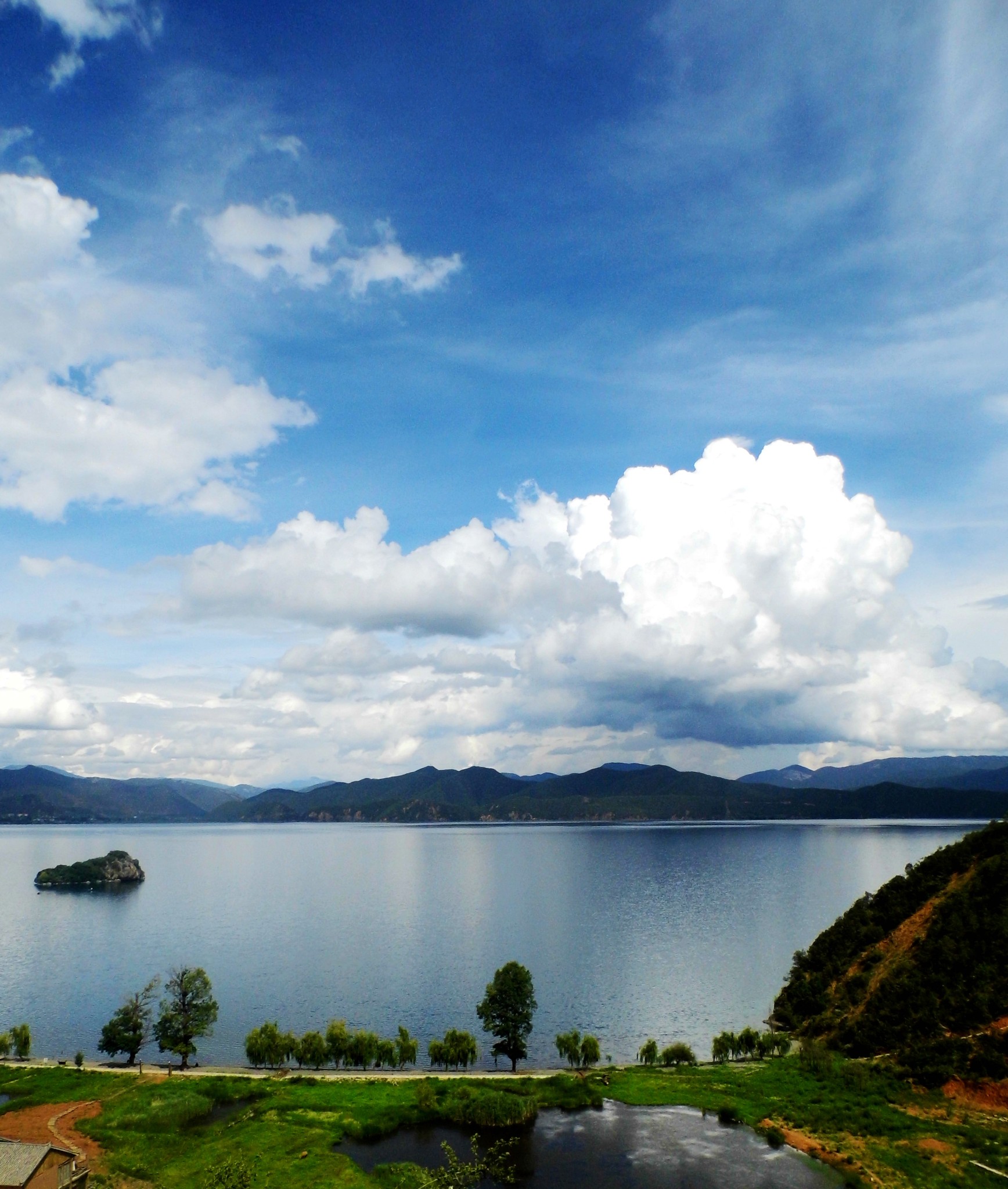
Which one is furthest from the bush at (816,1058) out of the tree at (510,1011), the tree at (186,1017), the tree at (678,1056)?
the tree at (186,1017)

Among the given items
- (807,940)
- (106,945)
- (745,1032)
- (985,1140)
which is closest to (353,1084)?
(745,1032)

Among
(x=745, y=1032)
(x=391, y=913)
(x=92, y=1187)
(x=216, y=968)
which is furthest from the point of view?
(x=391, y=913)

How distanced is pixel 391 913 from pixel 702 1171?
140 metres

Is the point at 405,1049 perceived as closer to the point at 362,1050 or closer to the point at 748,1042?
the point at 362,1050

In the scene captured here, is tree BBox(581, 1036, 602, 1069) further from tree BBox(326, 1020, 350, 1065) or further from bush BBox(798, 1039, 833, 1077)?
tree BBox(326, 1020, 350, 1065)

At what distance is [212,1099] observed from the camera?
6731cm

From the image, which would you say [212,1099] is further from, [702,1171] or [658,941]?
[658,941]

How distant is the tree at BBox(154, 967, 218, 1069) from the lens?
80312 mm

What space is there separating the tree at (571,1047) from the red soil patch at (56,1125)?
141 feet

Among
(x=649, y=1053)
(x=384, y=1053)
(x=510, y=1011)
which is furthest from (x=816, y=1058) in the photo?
(x=384, y=1053)

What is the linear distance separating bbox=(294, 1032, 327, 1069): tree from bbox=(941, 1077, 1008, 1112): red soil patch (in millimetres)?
58793

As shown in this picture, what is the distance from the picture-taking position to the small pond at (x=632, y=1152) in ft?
167

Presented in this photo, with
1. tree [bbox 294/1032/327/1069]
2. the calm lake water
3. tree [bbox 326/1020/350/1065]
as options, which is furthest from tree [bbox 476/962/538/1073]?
tree [bbox 294/1032/327/1069]

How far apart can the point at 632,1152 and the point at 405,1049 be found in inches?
1262
